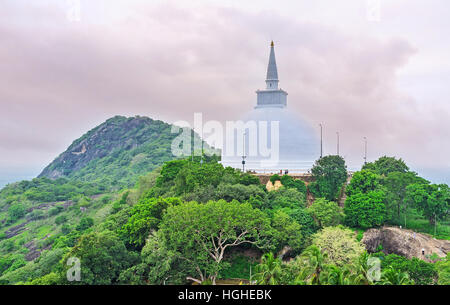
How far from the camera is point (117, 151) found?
14075cm

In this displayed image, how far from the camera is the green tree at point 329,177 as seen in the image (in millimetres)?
37781

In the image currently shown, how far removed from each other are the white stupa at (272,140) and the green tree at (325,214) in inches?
458

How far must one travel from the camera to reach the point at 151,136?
469ft

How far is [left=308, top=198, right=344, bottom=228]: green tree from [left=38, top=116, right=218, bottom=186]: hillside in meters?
80.4

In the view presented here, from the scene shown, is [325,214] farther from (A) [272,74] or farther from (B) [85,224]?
(B) [85,224]

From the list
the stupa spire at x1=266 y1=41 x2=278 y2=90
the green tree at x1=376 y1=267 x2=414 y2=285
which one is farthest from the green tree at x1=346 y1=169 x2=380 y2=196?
the stupa spire at x1=266 y1=41 x2=278 y2=90

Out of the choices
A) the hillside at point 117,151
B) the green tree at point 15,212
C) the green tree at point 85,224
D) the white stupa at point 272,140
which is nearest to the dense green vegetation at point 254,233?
the white stupa at point 272,140

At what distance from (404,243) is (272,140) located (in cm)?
1787

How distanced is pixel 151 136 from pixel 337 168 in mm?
110847

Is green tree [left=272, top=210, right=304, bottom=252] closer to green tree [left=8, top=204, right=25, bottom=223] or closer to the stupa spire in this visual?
the stupa spire

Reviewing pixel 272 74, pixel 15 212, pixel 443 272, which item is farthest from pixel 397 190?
pixel 15 212

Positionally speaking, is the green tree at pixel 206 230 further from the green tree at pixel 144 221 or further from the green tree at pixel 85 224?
the green tree at pixel 85 224

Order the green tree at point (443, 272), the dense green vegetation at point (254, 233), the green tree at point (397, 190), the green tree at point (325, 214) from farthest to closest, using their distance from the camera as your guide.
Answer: the green tree at point (397, 190)
the green tree at point (325, 214)
the dense green vegetation at point (254, 233)
the green tree at point (443, 272)
